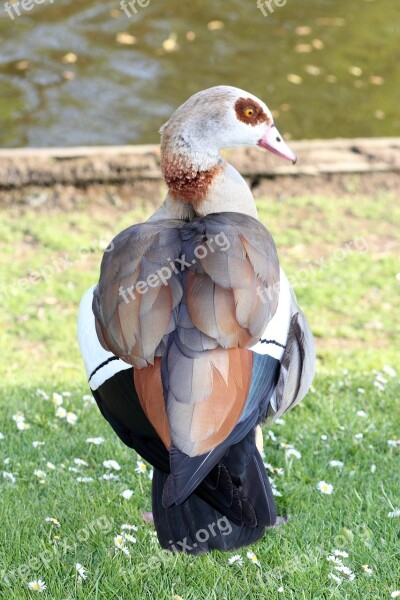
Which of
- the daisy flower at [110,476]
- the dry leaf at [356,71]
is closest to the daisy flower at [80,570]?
the daisy flower at [110,476]

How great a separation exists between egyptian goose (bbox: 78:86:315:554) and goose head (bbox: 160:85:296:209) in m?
0.01

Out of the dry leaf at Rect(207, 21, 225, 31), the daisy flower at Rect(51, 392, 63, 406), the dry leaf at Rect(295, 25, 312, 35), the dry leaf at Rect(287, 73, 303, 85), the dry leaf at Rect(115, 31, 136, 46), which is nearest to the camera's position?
the daisy flower at Rect(51, 392, 63, 406)

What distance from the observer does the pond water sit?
27.7 feet

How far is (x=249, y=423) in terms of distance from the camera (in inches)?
100

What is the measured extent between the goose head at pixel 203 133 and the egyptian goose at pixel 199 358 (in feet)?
0.04

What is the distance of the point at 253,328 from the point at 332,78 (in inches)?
288

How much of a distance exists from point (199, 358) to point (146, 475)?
121cm

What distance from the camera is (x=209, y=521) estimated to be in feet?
8.83

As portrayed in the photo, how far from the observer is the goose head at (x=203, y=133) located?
316 cm

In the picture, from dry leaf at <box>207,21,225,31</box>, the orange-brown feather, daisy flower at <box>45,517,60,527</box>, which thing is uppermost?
the orange-brown feather

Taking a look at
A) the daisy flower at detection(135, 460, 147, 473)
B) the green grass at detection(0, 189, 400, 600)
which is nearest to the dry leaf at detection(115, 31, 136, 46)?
the green grass at detection(0, 189, 400, 600)

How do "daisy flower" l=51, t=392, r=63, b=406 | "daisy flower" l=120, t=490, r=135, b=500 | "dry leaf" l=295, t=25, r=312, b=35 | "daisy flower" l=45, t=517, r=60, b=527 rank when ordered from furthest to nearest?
"dry leaf" l=295, t=25, r=312, b=35
"daisy flower" l=51, t=392, r=63, b=406
"daisy flower" l=120, t=490, r=135, b=500
"daisy flower" l=45, t=517, r=60, b=527

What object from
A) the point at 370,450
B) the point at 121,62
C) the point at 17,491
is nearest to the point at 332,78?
Answer: the point at 121,62

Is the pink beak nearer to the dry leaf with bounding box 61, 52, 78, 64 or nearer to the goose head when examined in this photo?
the goose head
